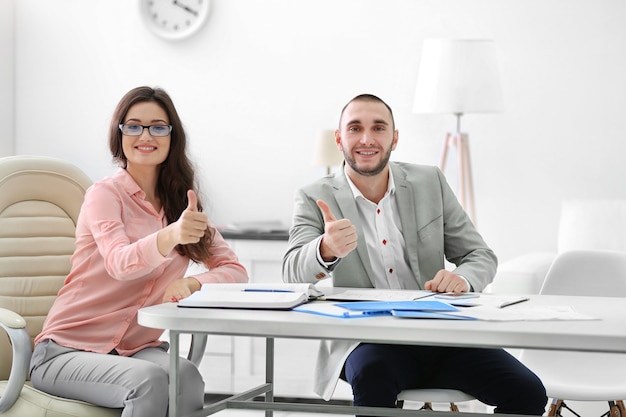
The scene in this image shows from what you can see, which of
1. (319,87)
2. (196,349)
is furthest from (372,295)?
(319,87)

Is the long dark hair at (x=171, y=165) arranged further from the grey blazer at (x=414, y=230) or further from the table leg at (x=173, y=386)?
the table leg at (x=173, y=386)

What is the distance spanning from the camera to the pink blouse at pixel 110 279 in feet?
7.12

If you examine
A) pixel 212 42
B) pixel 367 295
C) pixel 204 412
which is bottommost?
pixel 204 412

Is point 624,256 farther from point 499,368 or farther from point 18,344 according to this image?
point 18,344

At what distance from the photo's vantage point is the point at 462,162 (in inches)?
178

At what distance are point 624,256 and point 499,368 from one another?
0.71 m

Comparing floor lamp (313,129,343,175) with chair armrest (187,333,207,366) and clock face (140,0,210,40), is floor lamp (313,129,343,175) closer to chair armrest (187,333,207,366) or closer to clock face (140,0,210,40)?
clock face (140,0,210,40)

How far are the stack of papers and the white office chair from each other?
3.19 feet

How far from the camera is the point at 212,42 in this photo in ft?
16.4

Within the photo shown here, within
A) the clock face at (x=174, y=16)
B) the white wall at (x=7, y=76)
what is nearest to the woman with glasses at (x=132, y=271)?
the clock face at (x=174, y=16)

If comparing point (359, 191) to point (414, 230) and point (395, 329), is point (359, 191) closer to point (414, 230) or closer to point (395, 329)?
point (414, 230)

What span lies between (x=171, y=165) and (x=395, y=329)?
3.24ft

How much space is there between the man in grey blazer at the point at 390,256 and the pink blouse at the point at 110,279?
314 millimetres

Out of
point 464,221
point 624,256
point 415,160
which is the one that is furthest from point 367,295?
point 415,160
